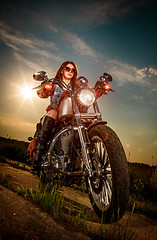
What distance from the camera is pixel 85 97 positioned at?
2.20m

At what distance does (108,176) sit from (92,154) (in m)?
0.39

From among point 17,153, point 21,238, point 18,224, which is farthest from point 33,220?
point 17,153

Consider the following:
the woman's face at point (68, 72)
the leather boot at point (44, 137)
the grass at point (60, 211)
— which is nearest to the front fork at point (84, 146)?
the grass at point (60, 211)

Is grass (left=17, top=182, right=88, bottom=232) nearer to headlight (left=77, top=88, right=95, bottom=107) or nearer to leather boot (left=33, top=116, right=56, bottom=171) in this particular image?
leather boot (left=33, top=116, right=56, bottom=171)

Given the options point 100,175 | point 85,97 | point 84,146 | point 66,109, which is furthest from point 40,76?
point 100,175

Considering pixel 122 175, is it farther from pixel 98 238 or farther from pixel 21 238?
pixel 21 238

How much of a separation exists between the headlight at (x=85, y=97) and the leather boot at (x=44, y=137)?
68 centimetres

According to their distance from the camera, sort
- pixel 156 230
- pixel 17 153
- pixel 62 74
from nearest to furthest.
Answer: pixel 156 230, pixel 62 74, pixel 17 153

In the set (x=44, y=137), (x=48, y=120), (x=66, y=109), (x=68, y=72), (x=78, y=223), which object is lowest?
(x=78, y=223)

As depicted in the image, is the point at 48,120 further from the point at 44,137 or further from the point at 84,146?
the point at 84,146

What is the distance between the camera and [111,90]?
9.03 feet

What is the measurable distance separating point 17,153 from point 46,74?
17.0ft

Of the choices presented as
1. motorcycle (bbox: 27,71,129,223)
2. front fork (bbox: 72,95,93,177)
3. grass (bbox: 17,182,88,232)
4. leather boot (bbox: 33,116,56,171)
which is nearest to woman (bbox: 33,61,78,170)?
leather boot (bbox: 33,116,56,171)

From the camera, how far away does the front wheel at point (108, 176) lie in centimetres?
148
